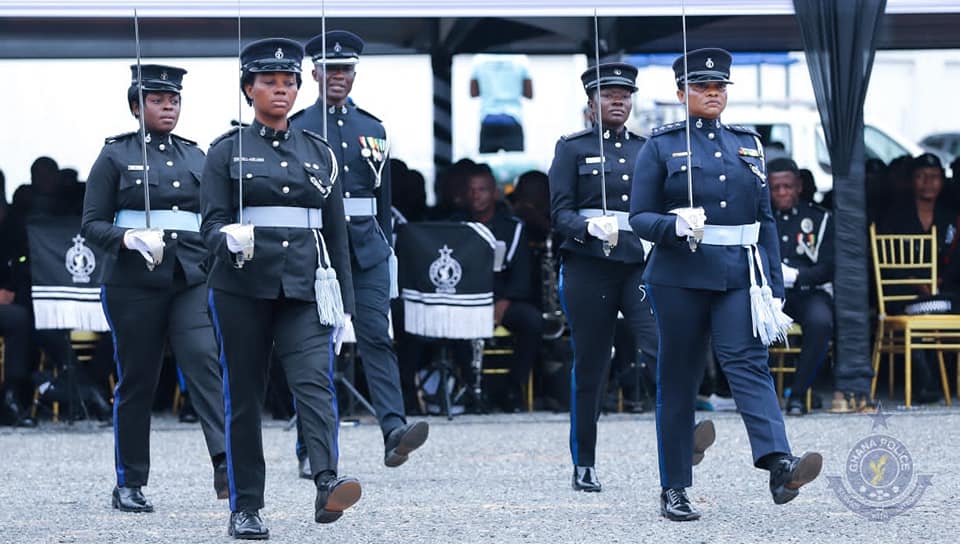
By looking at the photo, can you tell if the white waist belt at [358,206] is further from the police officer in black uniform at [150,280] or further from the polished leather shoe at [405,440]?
the polished leather shoe at [405,440]

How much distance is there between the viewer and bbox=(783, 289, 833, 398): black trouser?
40.0 ft

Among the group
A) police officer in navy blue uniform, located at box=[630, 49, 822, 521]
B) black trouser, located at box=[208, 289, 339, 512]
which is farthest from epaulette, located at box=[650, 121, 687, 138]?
black trouser, located at box=[208, 289, 339, 512]

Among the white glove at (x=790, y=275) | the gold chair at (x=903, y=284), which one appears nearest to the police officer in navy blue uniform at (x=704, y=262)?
the white glove at (x=790, y=275)

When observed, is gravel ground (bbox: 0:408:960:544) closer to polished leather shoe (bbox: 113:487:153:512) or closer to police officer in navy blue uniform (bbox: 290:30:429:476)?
polished leather shoe (bbox: 113:487:153:512)

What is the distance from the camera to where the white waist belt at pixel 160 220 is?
8359 millimetres

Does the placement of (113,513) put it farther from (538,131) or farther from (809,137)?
(538,131)

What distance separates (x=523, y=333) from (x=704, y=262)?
479 cm

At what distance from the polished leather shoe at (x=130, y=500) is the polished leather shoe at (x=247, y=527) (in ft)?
3.53

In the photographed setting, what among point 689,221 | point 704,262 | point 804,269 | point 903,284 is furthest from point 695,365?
point 903,284

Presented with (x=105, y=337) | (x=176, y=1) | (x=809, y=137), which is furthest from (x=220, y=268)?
(x=809, y=137)

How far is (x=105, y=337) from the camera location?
12.3 m

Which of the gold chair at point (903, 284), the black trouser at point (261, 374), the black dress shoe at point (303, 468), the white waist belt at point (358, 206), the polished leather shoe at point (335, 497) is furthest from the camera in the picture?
the gold chair at point (903, 284)

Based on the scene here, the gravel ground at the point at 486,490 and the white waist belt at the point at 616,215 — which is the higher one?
the white waist belt at the point at 616,215

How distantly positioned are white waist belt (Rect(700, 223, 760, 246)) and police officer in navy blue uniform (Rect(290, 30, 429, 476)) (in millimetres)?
1820
